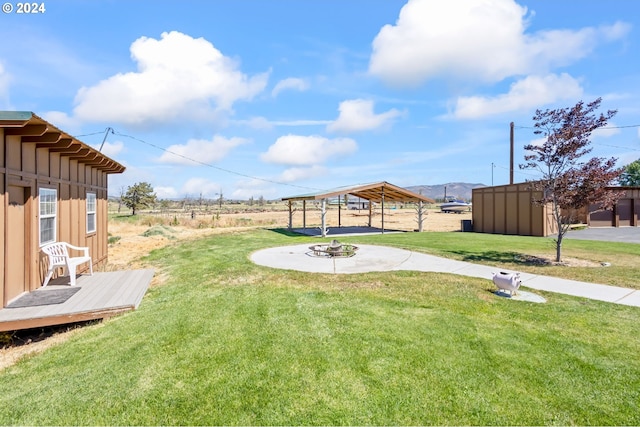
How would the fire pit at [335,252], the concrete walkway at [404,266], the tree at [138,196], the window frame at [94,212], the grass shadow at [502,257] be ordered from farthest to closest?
the tree at [138,196] < the fire pit at [335,252] < the grass shadow at [502,257] < the window frame at [94,212] < the concrete walkway at [404,266]

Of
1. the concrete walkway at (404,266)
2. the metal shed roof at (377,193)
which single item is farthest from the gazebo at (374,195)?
the concrete walkway at (404,266)

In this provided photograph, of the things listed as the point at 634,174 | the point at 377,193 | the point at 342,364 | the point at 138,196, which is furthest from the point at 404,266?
the point at 634,174

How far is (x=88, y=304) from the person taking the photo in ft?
18.9

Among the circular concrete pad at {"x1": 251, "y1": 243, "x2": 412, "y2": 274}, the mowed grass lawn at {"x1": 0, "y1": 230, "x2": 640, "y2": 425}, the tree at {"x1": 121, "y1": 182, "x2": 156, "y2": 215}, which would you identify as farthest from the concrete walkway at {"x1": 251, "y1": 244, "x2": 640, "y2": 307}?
the tree at {"x1": 121, "y1": 182, "x2": 156, "y2": 215}

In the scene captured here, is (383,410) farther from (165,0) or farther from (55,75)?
(55,75)

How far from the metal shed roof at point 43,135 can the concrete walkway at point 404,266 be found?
17.7 feet

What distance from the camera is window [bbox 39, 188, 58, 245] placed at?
6.63 m

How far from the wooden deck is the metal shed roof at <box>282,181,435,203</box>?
10969 millimetres

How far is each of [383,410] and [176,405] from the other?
76.3 inches

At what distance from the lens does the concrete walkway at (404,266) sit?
639cm

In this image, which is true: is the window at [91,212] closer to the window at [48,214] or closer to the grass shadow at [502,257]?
the window at [48,214]

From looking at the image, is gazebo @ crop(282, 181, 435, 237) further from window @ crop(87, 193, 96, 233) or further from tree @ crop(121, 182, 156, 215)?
tree @ crop(121, 182, 156, 215)

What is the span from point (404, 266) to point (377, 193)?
12.2 m

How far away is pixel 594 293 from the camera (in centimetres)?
632
